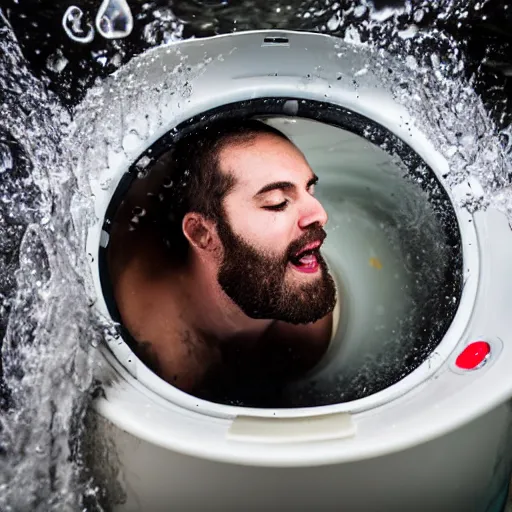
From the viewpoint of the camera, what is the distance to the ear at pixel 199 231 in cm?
91

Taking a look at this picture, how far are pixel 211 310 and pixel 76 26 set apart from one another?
0.46 m

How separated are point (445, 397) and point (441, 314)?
146 millimetres

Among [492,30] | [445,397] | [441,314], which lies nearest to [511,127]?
[492,30]

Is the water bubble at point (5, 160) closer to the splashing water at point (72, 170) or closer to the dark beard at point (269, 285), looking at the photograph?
the splashing water at point (72, 170)

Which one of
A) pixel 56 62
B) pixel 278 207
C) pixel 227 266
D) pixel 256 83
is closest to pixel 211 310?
pixel 227 266

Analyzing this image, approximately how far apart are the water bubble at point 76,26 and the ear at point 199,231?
31cm

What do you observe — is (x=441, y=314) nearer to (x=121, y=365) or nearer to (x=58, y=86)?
(x=121, y=365)

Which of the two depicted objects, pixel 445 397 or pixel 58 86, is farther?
pixel 58 86

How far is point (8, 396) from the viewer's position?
808mm

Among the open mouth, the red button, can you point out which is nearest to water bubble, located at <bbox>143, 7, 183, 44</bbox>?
the open mouth

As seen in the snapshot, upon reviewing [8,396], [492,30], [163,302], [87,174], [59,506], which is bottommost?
[59,506]

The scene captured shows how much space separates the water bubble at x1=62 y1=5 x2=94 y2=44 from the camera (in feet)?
3.05

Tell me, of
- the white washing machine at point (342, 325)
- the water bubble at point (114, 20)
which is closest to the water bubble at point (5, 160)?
the white washing machine at point (342, 325)

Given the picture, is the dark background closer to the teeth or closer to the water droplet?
the water droplet
